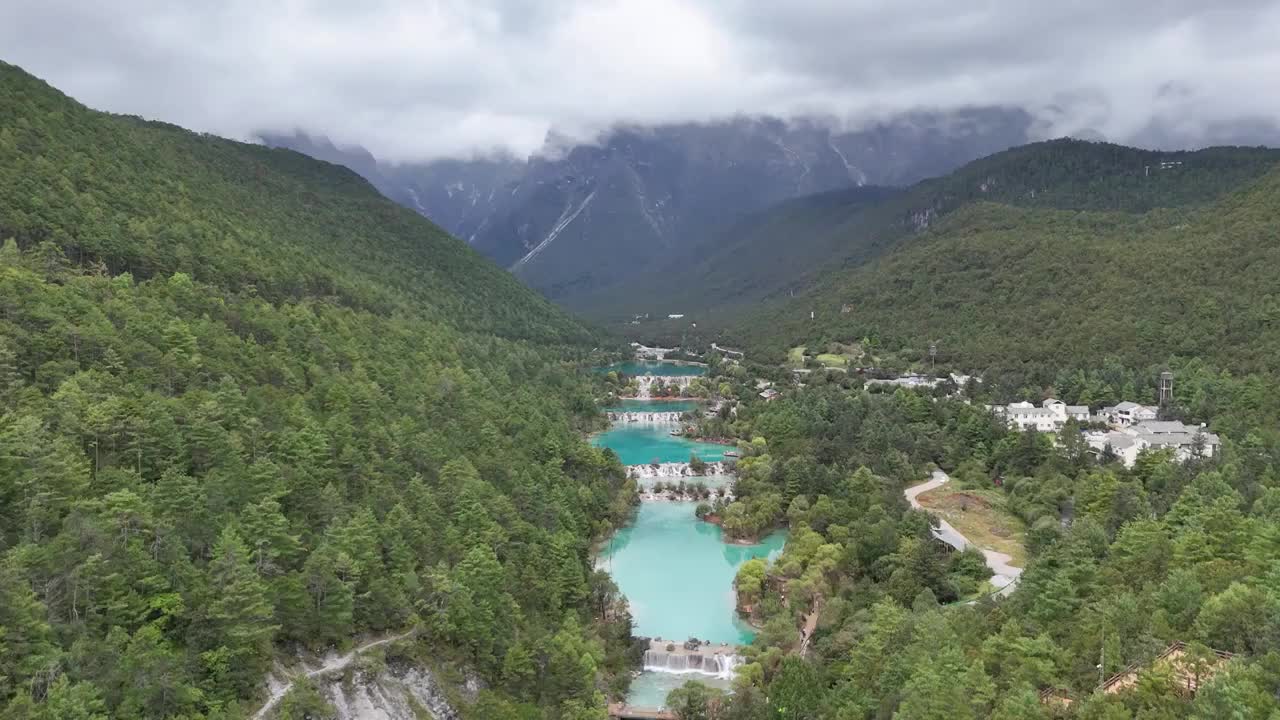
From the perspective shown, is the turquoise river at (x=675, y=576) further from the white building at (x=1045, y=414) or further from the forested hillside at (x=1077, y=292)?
the forested hillside at (x=1077, y=292)

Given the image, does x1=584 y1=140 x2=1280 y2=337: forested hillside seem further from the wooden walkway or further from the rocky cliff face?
the rocky cliff face

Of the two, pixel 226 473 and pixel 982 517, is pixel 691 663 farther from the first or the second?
pixel 982 517

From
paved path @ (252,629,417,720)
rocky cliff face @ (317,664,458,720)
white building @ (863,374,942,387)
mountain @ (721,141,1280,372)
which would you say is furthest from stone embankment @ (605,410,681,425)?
rocky cliff face @ (317,664,458,720)

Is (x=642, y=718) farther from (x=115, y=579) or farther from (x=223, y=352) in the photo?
(x=223, y=352)

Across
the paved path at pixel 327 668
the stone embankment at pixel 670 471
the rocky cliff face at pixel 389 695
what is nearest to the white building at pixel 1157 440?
the stone embankment at pixel 670 471

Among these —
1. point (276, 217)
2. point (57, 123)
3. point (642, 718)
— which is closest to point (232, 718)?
point (642, 718)
